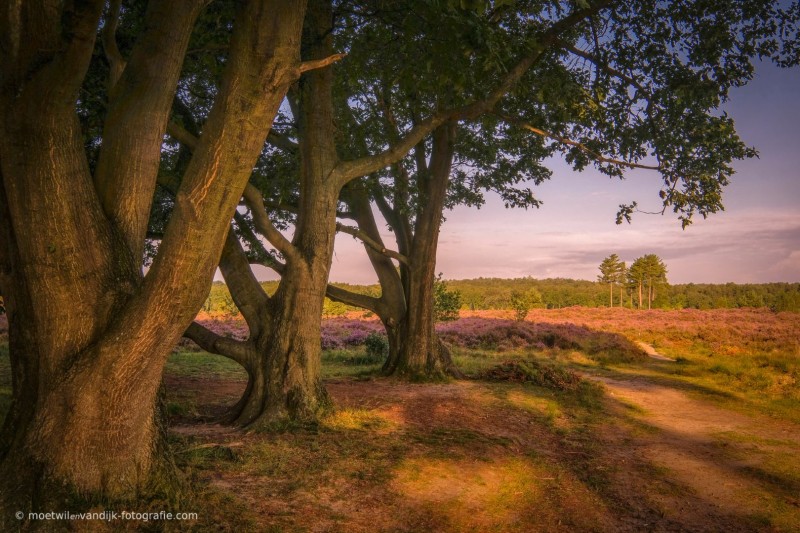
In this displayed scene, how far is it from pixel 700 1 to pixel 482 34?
543 centimetres

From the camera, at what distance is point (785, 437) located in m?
7.96

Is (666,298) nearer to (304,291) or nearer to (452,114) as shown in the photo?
(452,114)

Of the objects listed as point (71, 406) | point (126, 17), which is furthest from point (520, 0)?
point (71, 406)

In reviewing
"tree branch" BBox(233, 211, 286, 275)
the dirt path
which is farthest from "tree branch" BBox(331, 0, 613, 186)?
the dirt path

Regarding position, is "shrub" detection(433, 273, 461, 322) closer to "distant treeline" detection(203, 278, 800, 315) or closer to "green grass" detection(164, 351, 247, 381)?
"green grass" detection(164, 351, 247, 381)

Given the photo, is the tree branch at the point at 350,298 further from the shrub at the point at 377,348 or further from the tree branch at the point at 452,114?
the tree branch at the point at 452,114

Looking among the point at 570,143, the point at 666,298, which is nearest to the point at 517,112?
the point at 570,143

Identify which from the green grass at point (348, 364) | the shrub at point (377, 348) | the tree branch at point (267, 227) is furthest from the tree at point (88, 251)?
the shrub at point (377, 348)

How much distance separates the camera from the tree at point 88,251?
3688 mm

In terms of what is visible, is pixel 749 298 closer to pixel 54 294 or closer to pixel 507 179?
pixel 507 179

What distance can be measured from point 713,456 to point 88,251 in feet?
24.9

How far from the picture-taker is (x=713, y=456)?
6.96 meters

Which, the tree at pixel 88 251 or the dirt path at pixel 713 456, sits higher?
the tree at pixel 88 251

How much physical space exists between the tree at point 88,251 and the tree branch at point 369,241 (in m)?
8.00
